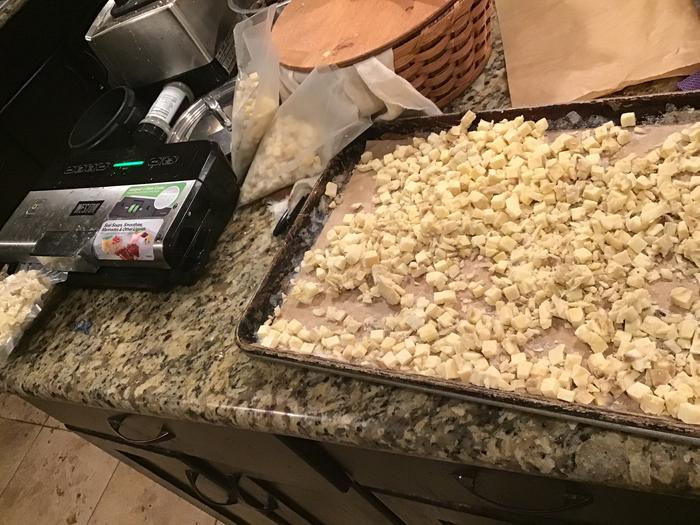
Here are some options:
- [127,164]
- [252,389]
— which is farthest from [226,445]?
[127,164]

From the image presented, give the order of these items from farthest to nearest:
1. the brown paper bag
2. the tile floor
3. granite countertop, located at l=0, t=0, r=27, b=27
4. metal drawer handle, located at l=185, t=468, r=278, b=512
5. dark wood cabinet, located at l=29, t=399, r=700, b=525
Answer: the tile floor → granite countertop, located at l=0, t=0, r=27, b=27 → metal drawer handle, located at l=185, t=468, r=278, b=512 → the brown paper bag → dark wood cabinet, located at l=29, t=399, r=700, b=525

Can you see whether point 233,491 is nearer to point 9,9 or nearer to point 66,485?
point 9,9

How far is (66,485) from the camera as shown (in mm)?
1988

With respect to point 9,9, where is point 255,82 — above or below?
below

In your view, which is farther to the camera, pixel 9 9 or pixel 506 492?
pixel 9 9

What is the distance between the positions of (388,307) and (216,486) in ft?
2.15

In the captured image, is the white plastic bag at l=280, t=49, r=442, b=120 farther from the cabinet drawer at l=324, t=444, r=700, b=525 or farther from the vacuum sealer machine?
the cabinet drawer at l=324, t=444, r=700, b=525

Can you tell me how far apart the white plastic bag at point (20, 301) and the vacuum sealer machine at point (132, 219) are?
3 centimetres

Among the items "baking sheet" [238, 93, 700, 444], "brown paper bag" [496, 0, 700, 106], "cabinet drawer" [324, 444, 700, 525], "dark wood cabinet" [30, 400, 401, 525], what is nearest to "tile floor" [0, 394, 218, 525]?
"dark wood cabinet" [30, 400, 401, 525]

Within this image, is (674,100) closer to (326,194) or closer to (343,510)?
(326,194)

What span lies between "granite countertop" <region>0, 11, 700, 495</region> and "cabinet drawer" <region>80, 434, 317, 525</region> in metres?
0.29

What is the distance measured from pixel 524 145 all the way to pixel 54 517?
6.46ft

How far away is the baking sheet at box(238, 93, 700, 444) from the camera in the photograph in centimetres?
46

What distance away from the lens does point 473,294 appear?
0.60 m
